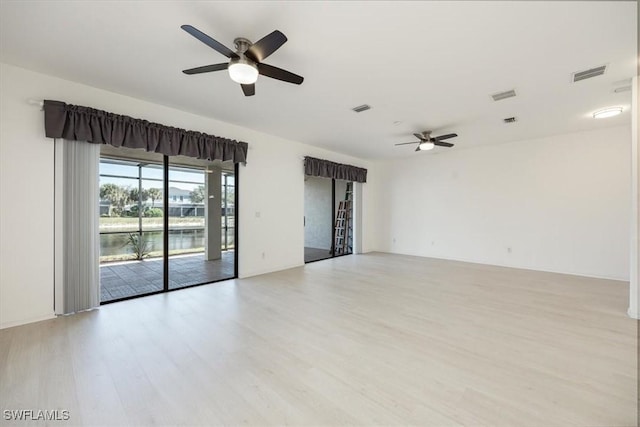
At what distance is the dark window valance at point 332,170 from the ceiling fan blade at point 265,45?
365 cm

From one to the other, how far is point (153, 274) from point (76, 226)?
203cm

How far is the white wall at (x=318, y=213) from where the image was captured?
841 cm

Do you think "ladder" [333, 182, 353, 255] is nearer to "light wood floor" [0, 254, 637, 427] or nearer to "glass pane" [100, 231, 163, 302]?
"light wood floor" [0, 254, 637, 427]

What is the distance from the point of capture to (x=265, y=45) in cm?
210

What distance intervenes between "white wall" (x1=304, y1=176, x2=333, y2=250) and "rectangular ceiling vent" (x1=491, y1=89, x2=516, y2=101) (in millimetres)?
5240

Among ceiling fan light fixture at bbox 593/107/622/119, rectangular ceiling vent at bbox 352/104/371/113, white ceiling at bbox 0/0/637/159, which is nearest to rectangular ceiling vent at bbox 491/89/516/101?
white ceiling at bbox 0/0/637/159

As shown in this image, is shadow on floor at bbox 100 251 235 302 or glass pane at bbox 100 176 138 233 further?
glass pane at bbox 100 176 138 233

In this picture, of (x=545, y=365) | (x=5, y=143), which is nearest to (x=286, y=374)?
(x=545, y=365)

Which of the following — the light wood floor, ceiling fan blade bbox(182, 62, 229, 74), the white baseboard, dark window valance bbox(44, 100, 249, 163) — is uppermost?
ceiling fan blade bbox(182, 62, 229, 74)

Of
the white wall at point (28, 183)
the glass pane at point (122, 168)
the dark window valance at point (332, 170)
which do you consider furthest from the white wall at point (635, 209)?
the glass pane at point (122, 168)

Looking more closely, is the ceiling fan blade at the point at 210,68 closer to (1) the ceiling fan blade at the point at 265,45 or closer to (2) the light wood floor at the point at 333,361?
(1) the ceiling fan blade at the point at 265,45

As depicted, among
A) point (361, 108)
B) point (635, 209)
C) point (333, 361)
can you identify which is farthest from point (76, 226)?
point (635, 209)

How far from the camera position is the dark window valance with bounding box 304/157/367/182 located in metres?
5.97

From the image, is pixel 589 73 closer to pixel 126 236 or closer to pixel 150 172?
pixel 150 172
